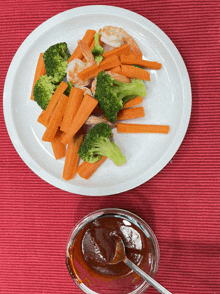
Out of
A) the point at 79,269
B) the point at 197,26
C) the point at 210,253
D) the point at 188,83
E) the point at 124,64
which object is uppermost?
the point at 197,26

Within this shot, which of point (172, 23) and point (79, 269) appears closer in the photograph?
point (79, 269)

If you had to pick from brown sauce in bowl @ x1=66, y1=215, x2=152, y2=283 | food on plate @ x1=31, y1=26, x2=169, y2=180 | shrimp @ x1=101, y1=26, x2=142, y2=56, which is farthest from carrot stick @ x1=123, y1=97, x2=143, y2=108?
brown sauce in bowl @ x1=66, y1=215, x2=152, y2=283

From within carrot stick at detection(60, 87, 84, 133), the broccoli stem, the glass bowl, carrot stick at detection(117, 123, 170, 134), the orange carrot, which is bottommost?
the glass bowl

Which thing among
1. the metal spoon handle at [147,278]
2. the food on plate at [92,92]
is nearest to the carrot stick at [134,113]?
the food on plate at [92,92]

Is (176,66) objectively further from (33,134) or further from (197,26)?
(33,134)

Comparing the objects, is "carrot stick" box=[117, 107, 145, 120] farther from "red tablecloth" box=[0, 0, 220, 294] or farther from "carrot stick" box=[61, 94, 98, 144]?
"red tablecloth" box=[0, 0, 220, 294]

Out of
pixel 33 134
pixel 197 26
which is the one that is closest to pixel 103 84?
pixel 33 134
